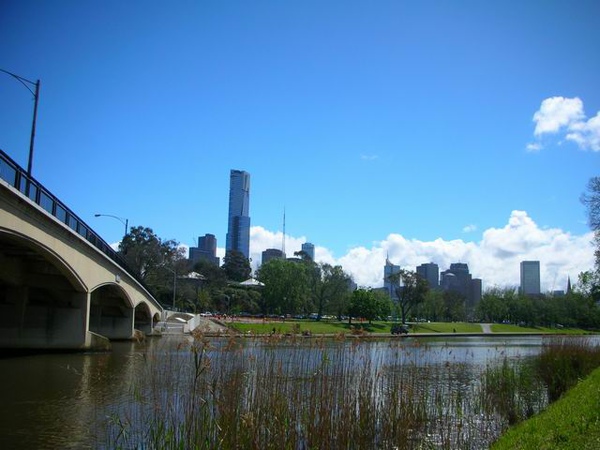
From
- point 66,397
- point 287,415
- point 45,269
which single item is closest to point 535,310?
point 45,269

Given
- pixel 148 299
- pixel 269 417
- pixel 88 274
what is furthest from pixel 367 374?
pixel 148 299

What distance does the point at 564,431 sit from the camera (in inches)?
339

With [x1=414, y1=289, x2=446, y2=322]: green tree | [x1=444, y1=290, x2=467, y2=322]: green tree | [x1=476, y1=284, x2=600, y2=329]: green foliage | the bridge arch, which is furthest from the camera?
[x1=444, y1=290, x2=467, y2=322]: green tree

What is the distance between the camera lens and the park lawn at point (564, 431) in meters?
7.93

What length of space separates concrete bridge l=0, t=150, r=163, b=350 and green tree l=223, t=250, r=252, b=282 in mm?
109757

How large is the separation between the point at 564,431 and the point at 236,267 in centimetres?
14848

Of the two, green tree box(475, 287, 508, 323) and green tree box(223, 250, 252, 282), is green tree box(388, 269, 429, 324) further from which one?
green tree box(223, 250, 252, 282)

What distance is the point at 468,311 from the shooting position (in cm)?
16300

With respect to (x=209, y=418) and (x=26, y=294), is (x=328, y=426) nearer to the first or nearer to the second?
(x=209, y=418)

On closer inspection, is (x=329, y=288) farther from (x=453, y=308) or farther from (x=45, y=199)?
(x=45, y=199)

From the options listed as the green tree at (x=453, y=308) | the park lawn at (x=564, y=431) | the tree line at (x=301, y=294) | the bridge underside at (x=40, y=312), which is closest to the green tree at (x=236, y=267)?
the tree line at (x=301, y=294)

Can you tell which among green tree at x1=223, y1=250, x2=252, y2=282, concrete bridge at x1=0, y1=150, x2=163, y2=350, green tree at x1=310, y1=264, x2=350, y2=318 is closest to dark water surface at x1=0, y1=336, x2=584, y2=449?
concrete bridge at x1=0, y1=150, x2=163, y2=350

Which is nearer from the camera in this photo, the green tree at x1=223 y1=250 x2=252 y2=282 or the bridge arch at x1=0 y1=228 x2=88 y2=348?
the bridge arch at x1=0 y1=228 x2=88 y2=348

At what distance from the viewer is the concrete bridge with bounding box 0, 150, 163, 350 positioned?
901 inches
